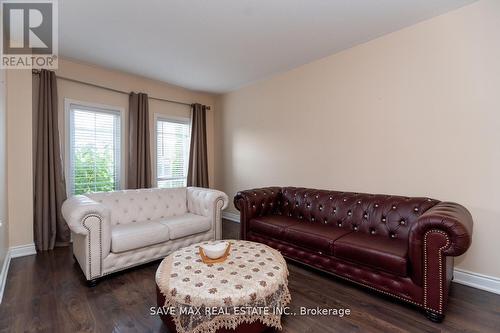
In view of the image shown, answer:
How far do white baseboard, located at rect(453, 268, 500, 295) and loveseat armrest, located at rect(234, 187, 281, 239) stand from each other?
2.10 meters

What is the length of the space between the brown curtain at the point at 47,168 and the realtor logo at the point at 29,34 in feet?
0.76

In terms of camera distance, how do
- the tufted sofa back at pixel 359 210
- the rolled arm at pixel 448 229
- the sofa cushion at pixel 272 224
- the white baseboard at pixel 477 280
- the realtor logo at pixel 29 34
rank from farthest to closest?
1. the sofa cushion at pixel 272 224
2. the tufted sofa back at pixel 359 210
3. the realtor logo at pixel 29 34
4. the white baseboard at pixel 477 280
5. the rolled arm at pixel 448 229

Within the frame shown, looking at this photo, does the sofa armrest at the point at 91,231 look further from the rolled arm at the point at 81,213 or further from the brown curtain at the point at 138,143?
the brown curtain at the point at 138,143

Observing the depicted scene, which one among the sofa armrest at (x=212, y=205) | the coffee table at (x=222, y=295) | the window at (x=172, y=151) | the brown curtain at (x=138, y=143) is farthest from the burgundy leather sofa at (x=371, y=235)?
the window at (x=172, y=151)

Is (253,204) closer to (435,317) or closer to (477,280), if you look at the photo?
(435,317)

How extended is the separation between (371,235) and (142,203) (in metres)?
2.82

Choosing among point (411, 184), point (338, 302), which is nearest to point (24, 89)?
point (338, 302)

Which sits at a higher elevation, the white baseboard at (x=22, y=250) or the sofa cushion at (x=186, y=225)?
the sofa cushion at (x=186, y=225)

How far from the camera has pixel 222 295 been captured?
4.65ft

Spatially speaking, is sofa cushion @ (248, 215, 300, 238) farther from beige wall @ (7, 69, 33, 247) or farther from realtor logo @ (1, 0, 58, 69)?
realtor logo @ (1, 0, 58, 69)

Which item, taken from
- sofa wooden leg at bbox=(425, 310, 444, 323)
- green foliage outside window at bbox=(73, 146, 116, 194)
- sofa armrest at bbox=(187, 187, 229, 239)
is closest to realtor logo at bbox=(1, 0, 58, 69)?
green foliage outside window at bbox=(73, 146, 116, 194)

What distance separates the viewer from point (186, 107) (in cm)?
488

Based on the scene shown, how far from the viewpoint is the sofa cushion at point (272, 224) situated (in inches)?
112

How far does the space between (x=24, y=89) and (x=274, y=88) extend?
3437 millimetres
